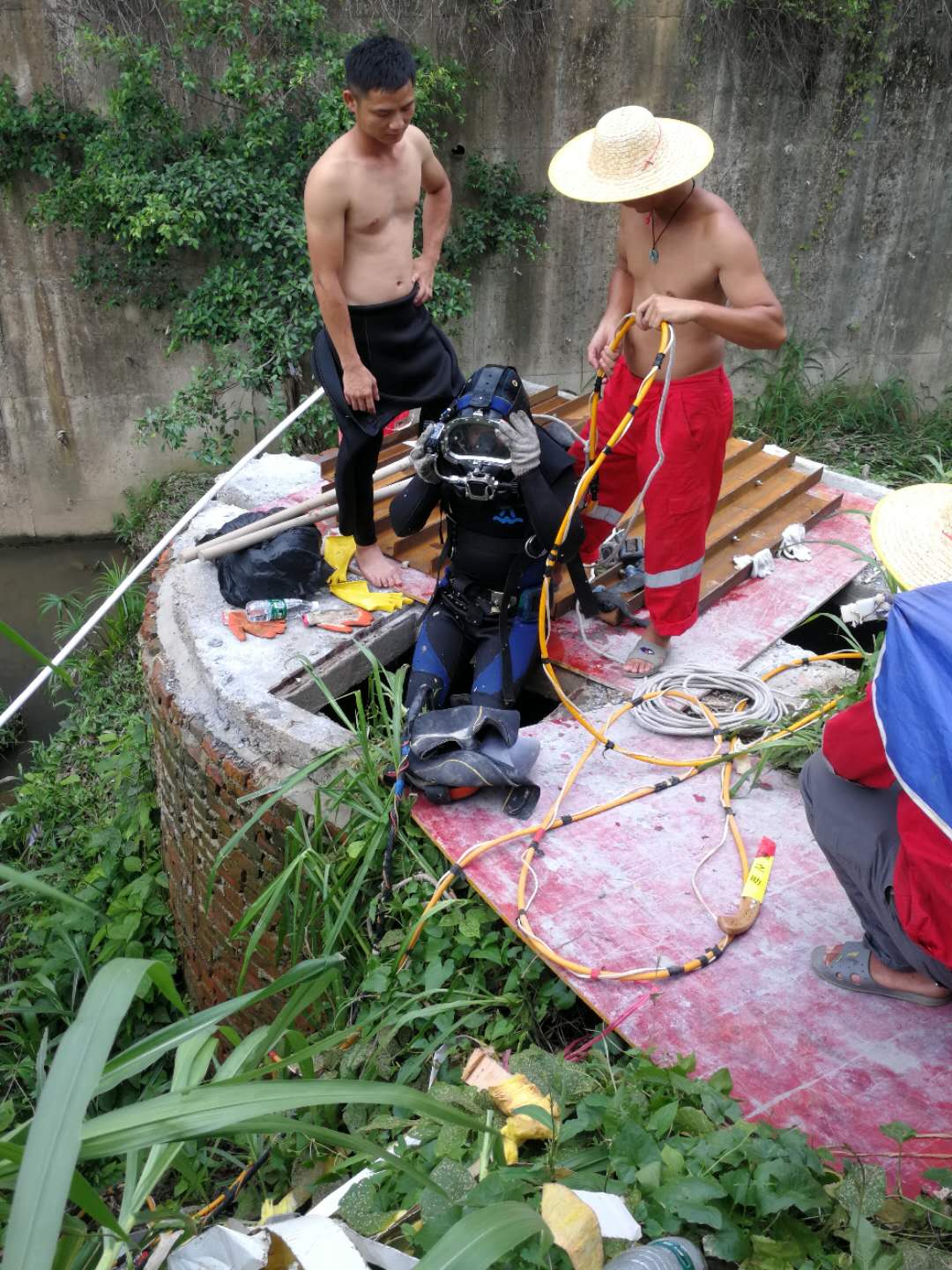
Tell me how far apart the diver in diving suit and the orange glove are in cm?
62

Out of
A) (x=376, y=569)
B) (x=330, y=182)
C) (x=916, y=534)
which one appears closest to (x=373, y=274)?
(x=330, y=182)

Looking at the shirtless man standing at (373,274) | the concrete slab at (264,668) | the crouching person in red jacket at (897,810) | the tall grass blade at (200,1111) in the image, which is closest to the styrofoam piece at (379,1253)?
the tall grass blade at (200,1111)

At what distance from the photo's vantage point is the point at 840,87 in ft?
23.0

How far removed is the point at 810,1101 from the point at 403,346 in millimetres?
2988

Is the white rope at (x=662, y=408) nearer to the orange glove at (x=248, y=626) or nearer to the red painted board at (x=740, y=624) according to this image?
the red painted board at (x=740, y=624)

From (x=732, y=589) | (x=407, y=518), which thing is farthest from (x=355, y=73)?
(x=732, y=589)

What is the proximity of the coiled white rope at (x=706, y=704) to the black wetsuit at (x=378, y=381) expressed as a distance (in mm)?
1377

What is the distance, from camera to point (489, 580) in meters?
3.61

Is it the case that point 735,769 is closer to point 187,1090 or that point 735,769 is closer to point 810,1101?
point 810,1101

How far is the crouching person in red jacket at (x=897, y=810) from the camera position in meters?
1.82

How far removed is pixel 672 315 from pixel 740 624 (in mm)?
1381

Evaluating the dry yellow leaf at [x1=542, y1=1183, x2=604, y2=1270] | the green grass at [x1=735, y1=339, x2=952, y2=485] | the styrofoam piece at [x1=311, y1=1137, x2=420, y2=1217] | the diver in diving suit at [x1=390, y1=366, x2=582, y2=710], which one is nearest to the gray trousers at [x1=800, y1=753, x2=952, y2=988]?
the dry yellow leaf at [x1=542, y1=1183, x2=604, y2=1270]

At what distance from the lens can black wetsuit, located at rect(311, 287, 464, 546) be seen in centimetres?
390

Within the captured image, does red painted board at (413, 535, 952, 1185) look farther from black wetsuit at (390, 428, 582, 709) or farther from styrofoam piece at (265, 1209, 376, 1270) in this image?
styrofoam piece at (265, 1209, 376, 1270)
